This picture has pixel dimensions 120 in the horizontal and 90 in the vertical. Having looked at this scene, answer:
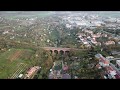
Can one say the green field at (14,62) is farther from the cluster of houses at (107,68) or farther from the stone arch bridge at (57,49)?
the cluster of houses at (107,68)

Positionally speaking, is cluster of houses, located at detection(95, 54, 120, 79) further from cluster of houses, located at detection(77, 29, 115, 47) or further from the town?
cluster of houses, located at detection(77, 29, 115, 47)

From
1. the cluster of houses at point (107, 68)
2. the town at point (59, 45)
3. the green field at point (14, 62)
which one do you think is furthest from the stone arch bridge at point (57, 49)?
the cluster of houses at point (107, 68)

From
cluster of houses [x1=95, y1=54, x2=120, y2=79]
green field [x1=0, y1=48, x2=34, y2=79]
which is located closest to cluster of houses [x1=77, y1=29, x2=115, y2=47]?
cluster of houses [x1=95, y1=54, x2=120, y2=79]

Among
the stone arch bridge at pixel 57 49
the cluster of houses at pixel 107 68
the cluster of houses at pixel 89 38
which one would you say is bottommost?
the cluster of houses at pixel 107 68

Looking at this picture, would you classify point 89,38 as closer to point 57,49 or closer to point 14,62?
A: point 57,49

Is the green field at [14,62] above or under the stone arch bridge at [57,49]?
under

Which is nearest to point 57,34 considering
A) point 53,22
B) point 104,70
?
point 53,22

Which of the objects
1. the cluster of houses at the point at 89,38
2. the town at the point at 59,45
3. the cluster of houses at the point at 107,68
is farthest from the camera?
the cluster of houses at the point at 89,38
